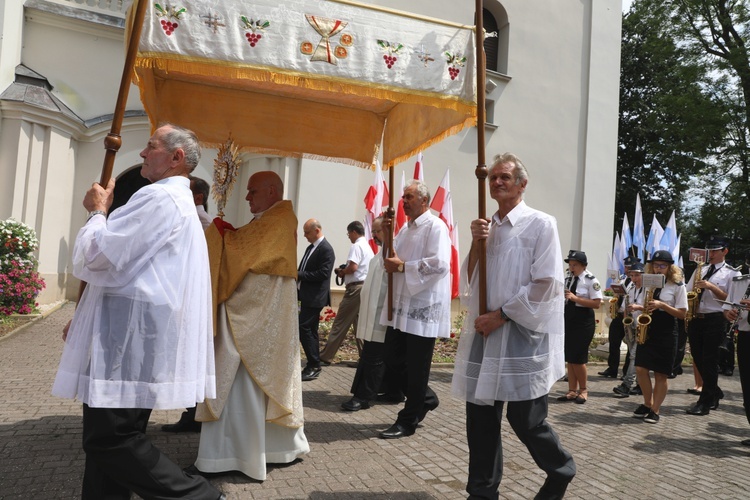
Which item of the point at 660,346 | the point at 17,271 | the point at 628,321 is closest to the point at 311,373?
the point at 660,346

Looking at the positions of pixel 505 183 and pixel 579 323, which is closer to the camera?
pixel 505 183

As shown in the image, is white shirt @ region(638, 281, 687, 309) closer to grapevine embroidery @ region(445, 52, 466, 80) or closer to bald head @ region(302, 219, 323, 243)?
bald head @ region(302, 219, 323, 243)

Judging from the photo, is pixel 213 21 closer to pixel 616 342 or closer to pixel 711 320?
pixel 711 320

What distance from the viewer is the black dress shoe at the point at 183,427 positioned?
4.82 meters

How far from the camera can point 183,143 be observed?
312cm

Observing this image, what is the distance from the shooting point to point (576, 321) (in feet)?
25.3

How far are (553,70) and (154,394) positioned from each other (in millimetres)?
15100

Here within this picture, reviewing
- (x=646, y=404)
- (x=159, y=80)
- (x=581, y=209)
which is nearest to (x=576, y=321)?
(x=646, y=404)

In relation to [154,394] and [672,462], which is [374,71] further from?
[672,462]

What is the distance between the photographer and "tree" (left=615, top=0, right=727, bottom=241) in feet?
77.2

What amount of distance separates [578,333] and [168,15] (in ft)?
20.3

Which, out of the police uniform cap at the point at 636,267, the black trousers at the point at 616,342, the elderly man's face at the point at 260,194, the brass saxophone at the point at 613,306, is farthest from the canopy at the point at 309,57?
the black trousers at the point at 616,342

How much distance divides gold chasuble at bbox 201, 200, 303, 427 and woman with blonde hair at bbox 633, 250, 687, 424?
422 cm

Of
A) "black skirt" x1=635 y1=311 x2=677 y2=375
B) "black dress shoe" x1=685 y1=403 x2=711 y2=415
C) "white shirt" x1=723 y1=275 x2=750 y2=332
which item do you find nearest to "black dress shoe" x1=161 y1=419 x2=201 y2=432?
"black skirt" x1=635 y1=311 x2=677 y2=375
